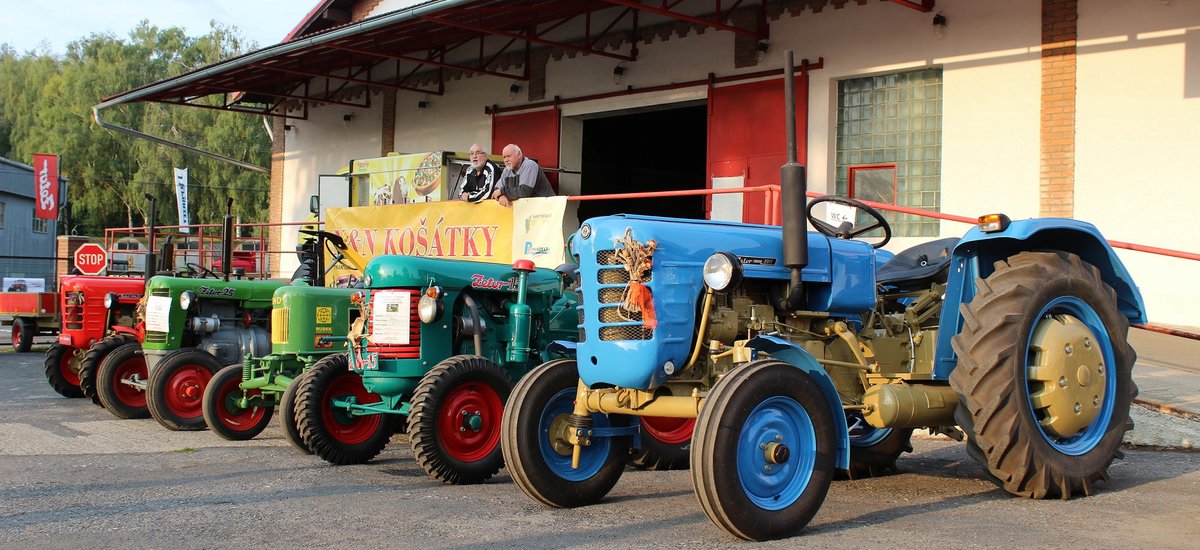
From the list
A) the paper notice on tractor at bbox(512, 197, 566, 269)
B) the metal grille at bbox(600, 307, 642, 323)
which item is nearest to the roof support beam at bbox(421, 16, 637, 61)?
the paper notice on tractor at bbox(512, 197, 566, 269)

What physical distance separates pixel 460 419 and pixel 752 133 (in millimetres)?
8770

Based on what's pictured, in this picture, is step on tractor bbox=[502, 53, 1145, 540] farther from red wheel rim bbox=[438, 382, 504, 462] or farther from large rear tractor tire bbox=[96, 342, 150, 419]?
large rear tractor tire bbox=[96, 342, 150, 419]

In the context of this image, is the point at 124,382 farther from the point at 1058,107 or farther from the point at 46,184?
the point at 46,184

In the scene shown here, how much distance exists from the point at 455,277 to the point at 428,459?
4.34 feet

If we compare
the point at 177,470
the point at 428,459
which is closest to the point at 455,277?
the point at 428,459

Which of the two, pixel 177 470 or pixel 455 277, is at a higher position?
pixel 455 277

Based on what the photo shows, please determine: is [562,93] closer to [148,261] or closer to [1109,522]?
[148,261]

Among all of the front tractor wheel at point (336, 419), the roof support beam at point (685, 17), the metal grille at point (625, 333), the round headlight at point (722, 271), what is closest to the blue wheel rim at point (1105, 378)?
the round headlight at point (722, 271)

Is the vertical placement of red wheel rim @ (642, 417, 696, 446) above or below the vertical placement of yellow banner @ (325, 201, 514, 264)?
below

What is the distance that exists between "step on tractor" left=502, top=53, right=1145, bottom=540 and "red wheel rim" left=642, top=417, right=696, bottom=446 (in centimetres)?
131

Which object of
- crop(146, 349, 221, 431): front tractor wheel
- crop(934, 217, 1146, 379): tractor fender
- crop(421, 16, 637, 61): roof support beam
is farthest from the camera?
crop(421, 16, 637, 61): roof support beam

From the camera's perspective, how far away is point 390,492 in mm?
5441

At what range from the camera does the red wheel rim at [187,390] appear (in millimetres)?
8531

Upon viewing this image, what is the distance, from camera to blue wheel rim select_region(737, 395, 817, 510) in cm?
412
